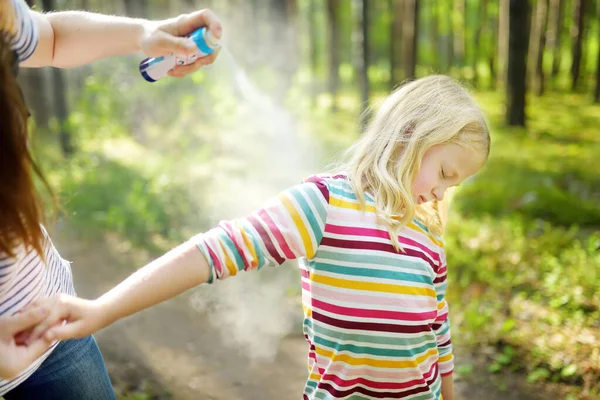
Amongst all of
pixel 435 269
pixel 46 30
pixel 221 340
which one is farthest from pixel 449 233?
pixel 46 30

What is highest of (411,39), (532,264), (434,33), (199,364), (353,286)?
(353,286)

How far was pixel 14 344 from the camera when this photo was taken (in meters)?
1.22

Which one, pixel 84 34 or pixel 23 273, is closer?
pixel 23 273

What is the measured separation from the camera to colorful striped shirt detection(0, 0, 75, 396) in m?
1.34

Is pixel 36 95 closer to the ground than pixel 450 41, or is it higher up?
higher up

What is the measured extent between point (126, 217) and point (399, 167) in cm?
485

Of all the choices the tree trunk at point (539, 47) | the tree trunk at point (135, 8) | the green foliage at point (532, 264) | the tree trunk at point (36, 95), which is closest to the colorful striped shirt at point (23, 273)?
the green foliage at point (532, 264)

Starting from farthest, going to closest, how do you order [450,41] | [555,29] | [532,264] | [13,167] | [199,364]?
[450,41] < [555,29] < [532,264] < [199,364] < [13,167]

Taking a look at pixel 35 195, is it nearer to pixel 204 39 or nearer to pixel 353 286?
pixel 204 39

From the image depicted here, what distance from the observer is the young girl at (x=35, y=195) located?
119 centimetres

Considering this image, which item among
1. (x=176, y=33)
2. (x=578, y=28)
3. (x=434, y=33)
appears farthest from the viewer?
(x=434, y=33)

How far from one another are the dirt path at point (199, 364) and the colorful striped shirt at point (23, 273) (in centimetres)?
192

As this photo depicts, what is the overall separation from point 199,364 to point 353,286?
240 centimetres

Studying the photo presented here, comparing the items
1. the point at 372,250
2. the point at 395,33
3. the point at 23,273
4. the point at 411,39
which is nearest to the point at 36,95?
the point at 411,39
